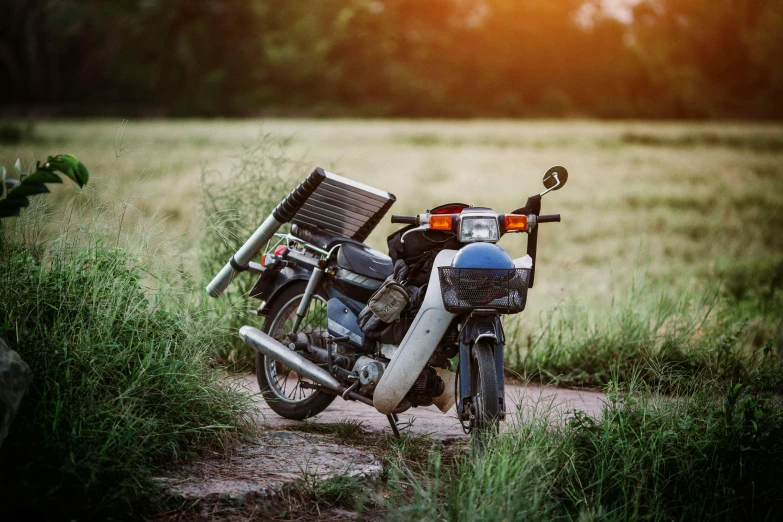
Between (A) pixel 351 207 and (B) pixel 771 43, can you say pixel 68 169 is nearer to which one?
(A) pixel 351 207

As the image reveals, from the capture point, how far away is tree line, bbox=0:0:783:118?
165 ft

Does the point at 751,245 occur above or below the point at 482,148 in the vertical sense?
below

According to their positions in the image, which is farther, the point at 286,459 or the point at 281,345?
the point at 281,345

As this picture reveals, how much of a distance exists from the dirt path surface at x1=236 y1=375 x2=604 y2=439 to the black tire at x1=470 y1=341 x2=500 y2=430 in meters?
0.67

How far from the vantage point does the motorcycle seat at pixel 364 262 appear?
496 centimetres

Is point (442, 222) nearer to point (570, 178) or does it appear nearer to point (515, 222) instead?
point (515, 222)

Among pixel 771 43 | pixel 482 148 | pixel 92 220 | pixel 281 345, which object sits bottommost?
pixel 281 345

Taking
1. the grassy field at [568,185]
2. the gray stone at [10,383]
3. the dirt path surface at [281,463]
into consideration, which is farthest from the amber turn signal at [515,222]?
the gray stone at [10,383]

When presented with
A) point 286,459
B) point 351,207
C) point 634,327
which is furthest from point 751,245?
point 286,459

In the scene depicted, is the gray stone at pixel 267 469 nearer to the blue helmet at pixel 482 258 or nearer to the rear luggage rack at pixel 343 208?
the blue helmet at pixel 482 258

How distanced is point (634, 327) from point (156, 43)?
49.4 meters

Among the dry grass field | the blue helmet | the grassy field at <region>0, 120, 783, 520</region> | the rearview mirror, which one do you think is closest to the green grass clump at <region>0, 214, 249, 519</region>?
the grassy field at <region>0, 120, 783, 520</region>

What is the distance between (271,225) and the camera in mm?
5164

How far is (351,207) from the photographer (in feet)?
17.0
